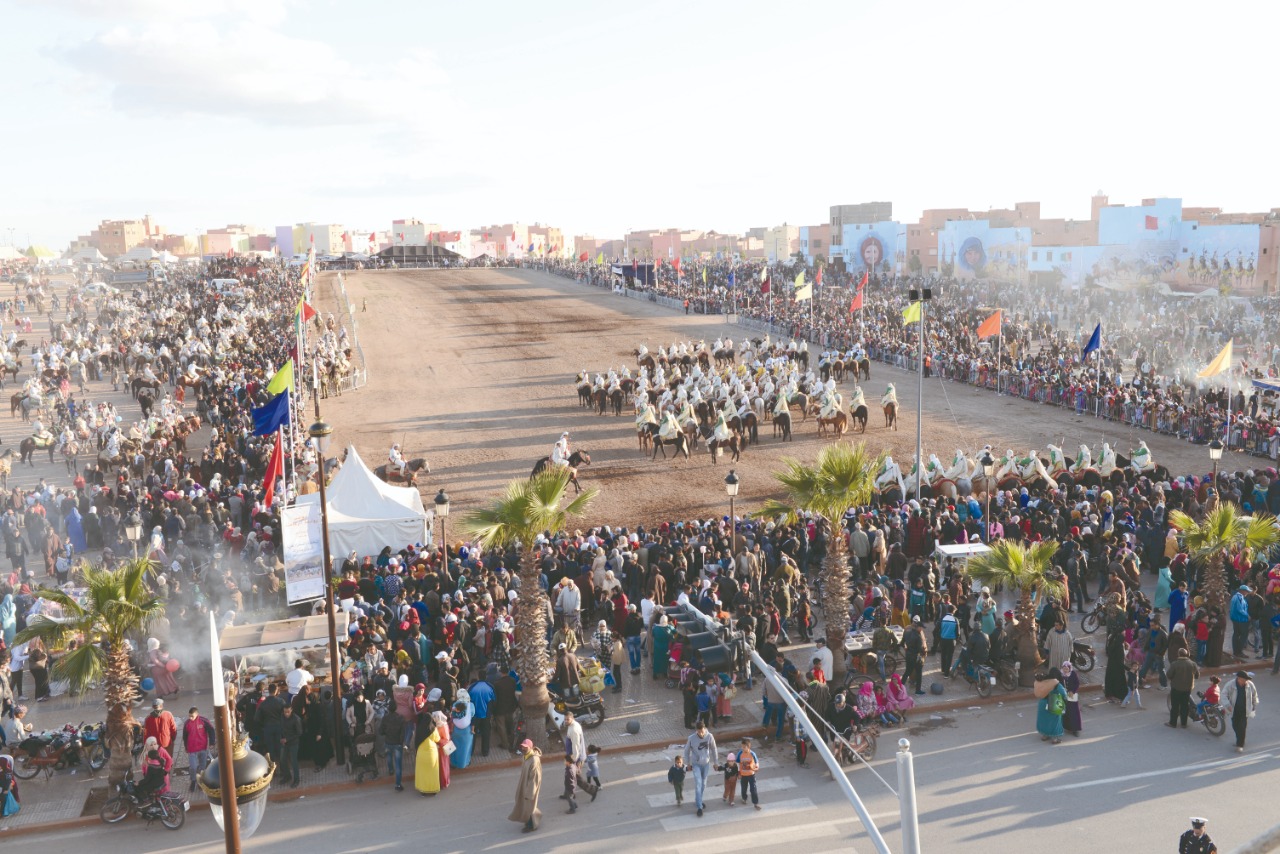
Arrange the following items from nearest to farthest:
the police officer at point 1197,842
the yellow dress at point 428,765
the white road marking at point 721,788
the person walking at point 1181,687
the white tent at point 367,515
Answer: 1. the police officer at point 1197,842
2. the white road marking at point 721,788
3. the yellow dress at point 428,765
4. the person walking at point 1181,687
5. the white tent at point 367,515

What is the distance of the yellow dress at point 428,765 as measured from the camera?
12.4 m

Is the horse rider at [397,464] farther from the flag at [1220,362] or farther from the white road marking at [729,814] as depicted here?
the flag at [1220,362]

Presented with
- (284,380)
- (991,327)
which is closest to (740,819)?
(284,380)

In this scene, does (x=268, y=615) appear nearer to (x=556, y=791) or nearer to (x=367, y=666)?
(x=367, y=666)

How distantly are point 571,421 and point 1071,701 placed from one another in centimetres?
2423

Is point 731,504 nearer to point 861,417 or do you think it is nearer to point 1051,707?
point 1051,707

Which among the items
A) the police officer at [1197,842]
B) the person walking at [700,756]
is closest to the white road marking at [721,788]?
the person walking at [700,756]

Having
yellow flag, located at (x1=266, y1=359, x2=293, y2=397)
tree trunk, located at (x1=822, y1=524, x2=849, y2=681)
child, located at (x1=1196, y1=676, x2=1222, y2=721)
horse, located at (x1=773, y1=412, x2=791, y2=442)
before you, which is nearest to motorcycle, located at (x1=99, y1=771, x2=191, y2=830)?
tree trunk, located at (x1=822, y1=524, x2=849, y2=681)

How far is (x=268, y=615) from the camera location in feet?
58.6

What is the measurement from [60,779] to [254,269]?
89.4 meters

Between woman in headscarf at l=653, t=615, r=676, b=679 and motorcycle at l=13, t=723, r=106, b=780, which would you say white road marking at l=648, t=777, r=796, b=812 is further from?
motorcycle at l=13, t=723, r=106, b=780

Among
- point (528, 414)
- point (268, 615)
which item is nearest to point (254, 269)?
point (528, 414)

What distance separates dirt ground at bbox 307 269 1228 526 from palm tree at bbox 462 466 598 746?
35.0ft

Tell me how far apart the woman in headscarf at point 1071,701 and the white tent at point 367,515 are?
487 inches
